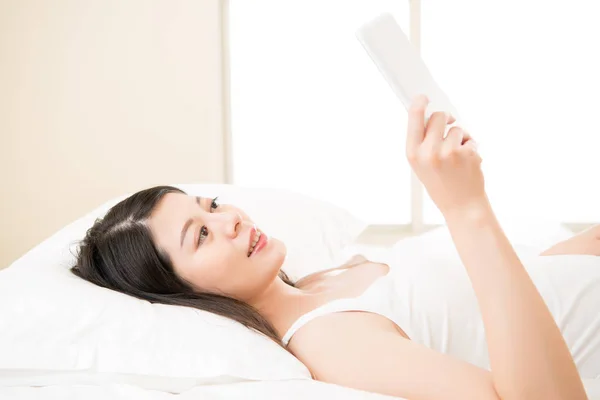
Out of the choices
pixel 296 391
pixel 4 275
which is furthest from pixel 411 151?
pixel 4 275

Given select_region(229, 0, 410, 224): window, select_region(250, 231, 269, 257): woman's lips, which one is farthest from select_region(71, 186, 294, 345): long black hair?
select_region(229, 0, 410, 224): window

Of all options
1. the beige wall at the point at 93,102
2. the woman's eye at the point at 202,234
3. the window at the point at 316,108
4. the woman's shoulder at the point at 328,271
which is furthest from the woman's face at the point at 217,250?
the window at the point at 316,108

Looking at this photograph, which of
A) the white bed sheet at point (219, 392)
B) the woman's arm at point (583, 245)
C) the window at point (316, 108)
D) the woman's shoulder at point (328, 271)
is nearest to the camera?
the white bed sheet at point (219, 392)

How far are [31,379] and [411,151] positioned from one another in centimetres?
76

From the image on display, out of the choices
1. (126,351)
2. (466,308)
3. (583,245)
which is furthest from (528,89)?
(126,351)

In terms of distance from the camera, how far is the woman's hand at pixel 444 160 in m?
0.85

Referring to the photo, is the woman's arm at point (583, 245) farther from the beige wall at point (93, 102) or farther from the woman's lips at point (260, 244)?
the beige wall at point (93, 102)

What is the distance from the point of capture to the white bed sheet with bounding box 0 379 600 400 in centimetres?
97

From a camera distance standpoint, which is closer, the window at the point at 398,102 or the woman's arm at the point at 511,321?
the woman's arm at the point at 511,321

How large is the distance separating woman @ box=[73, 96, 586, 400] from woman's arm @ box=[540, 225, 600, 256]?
0.02 meters

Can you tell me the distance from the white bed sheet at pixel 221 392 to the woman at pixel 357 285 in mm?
69

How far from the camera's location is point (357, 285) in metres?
1.46

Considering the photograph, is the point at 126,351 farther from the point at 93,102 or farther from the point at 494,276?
the point at 93,102

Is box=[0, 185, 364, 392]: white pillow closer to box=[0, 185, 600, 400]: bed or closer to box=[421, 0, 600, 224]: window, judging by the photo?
box=[0, 185, 600, 400]: bed
